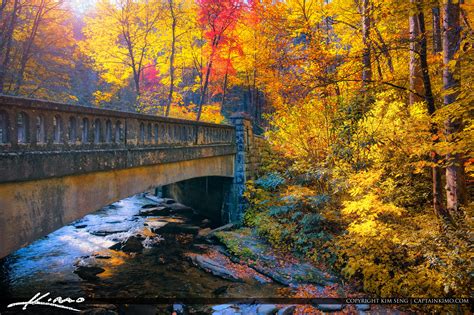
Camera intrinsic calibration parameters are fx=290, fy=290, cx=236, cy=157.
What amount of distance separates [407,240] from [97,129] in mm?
6596

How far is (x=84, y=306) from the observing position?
579 cm

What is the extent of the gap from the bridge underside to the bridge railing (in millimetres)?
544

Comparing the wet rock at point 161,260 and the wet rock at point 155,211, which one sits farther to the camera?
the wet rock at point 155,211

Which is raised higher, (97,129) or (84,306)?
(97,129)

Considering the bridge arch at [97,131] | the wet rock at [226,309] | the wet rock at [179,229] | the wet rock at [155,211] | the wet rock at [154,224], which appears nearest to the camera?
the bridge arch at [97,131]

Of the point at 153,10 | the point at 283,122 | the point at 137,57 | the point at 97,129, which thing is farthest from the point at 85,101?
the point at 97,129

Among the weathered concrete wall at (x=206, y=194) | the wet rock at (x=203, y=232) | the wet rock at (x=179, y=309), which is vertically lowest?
the wet rock at (x=179, y=309)

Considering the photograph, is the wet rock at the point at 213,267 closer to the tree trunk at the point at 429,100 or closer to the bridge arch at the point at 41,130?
the tree trunk at the point at 429,100

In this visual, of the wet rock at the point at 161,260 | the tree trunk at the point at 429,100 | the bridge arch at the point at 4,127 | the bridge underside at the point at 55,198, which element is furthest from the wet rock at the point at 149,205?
the tree trunk at the point at 429,100

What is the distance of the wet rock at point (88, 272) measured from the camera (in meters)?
7.12

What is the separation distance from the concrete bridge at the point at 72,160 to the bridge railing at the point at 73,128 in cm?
1

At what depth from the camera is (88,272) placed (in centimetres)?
737

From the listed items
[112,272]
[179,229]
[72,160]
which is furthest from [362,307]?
[179,229]

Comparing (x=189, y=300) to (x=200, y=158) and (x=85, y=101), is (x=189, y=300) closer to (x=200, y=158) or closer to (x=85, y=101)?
(x=200, y=158)
